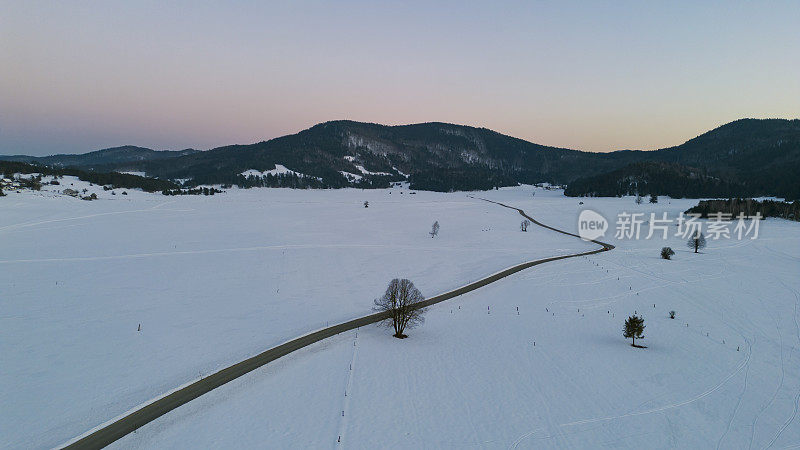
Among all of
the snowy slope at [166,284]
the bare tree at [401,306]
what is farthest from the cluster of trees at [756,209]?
the bare tree at [401,306]

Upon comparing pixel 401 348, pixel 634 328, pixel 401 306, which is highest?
pixel 401 306

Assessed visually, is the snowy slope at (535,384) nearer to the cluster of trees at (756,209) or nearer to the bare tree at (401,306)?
the bare tree at (401,306)

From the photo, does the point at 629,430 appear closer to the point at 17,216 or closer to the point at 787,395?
the point at 787,395

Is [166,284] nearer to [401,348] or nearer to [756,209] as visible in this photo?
[401,348]

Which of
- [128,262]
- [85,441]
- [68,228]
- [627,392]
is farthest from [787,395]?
[68,228]

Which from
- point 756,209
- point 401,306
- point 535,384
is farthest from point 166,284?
point 756,209

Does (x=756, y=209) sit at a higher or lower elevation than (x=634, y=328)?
higher

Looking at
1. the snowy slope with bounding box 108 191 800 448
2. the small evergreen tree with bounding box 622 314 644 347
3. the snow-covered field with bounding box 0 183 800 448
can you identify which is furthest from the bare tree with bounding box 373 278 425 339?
the small evergreen tree with bounding box 622 314 644 347
